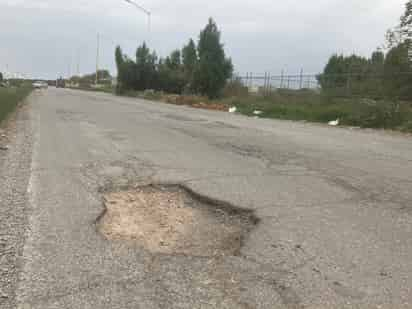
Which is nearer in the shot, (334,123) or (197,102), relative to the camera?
(334,123)

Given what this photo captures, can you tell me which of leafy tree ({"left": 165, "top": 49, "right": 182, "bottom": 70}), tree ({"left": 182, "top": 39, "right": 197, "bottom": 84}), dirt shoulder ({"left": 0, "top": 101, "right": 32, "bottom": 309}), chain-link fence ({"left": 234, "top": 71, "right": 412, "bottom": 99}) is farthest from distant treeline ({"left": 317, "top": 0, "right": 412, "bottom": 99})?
leafy tree ({"left": 165, "top": 49, "right": 182, "bottom": 70})

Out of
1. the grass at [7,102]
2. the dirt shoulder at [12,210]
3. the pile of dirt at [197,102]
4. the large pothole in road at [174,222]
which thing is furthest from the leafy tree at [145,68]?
the large pothole in road at [174,222]

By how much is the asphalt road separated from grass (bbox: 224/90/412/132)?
9.92 m

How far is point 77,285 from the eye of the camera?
121 inches

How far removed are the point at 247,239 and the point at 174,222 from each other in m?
0.90

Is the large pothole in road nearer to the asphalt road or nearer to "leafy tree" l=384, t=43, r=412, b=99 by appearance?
the asphalt road

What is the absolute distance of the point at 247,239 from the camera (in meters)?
4.10

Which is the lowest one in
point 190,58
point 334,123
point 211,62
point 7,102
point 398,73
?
point 334,123

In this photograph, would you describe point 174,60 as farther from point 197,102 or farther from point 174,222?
point 174,222

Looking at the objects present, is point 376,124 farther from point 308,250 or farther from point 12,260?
point 12,260

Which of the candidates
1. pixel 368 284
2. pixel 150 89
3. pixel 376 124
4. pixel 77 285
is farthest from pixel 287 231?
pixel 150 89

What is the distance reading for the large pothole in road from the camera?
3.95m

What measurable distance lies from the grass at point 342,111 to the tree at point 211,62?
8.13 meters

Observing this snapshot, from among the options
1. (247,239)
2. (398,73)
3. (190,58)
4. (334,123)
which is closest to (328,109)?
(334,123)
